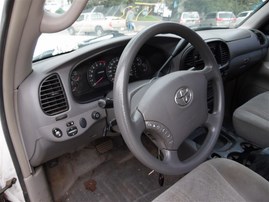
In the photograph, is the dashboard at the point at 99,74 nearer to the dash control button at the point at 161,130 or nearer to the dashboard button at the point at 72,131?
the dashboard button at the point at 72,131

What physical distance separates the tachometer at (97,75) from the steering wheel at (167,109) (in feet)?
1.01

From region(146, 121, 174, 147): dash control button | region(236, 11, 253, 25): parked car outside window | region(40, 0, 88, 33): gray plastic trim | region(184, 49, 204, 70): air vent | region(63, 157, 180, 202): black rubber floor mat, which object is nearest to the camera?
region(40, 0, 88, 33): gray plastic trim

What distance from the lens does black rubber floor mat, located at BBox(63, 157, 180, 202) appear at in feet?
5.70

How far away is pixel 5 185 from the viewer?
1.37 metres

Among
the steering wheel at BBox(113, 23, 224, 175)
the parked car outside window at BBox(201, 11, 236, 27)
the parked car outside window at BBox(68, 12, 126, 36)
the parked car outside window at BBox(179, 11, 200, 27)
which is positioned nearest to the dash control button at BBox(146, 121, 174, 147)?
the steering wheel at BBox(113, 23, 224, 175)

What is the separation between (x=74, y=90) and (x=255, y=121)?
100 cm

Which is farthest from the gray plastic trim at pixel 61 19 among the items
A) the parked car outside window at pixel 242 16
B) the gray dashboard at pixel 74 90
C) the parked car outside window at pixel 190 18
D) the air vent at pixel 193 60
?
the parked car outside window at pixel 242 16

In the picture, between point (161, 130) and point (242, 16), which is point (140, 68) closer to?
point (161, 130)

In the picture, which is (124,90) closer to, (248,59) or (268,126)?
(268,126)

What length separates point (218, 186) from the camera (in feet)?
3.52

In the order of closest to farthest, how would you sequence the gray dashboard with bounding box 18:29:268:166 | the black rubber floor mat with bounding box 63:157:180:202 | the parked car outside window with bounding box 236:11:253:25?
the gray dashboard with bounding box 18:29:268:166 → the black rubber floor mat with bounding box 63:157:180:202 → the parked car outside window with bounding box 236:11:253:25

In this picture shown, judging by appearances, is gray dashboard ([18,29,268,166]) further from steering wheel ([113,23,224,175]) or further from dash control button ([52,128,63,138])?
steering wheel ([113,23,224,175])

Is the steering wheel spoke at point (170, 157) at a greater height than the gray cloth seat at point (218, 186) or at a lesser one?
greater

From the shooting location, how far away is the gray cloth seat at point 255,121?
160cm
